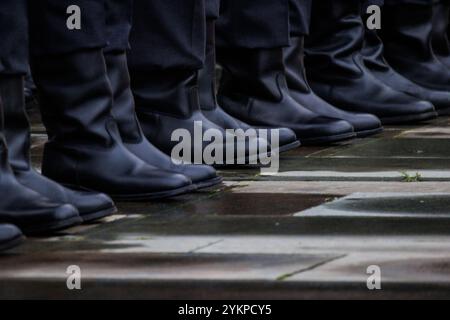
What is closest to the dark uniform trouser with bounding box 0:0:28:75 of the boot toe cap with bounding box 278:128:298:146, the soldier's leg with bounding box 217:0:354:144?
the boot toe cap with bounding box 278:128:298:146

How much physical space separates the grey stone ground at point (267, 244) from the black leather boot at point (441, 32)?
10.2 feet

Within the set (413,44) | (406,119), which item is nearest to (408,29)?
(413,44)

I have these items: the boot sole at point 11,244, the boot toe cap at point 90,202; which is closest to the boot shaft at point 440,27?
the boot toe cap at point 90,202

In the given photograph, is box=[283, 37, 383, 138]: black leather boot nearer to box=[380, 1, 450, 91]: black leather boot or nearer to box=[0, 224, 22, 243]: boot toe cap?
box=[380, 1, 450, 91]: black leather boot

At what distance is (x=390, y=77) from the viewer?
24.3 feet

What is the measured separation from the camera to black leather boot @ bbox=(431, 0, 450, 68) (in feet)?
26.5

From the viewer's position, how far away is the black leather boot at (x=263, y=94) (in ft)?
19.7

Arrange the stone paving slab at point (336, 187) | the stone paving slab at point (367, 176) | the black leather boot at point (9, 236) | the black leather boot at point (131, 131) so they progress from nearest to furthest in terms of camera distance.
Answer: the black leather boot at point (9, 236) → the stone paving slab at point (336, 187) → the black leather boot at point (131, 131) → the stone paving slab at point (367, 176)

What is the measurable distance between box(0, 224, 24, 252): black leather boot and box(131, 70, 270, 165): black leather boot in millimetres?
1463

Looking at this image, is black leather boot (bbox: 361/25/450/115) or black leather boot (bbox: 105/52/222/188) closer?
black leather boot (bbox: 105/52/222/188)

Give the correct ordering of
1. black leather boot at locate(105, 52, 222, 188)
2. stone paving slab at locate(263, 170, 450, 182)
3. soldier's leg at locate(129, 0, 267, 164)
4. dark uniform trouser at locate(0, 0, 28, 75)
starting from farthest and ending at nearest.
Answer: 1. soldier's leg at locate(129, 0, 267, 164)
2. stone paving slab at locate(263, 170, 450, 182)
3. black leather boot at locate(105, 52, 222, 188)
4. dark uniform trouser at locate(0, 0, 28, 75)

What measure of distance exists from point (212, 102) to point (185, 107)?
380mm

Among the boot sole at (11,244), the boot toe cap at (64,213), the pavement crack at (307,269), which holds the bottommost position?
the pavement crack at (307,269)

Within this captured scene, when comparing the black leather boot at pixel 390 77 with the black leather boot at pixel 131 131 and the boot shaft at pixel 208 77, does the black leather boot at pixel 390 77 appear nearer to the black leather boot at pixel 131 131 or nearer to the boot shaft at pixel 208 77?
the boot shaft at pixel 208 77
